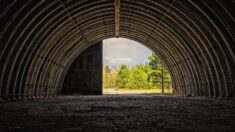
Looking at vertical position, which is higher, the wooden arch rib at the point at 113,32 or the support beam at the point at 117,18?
the support beam at the point at 117,18

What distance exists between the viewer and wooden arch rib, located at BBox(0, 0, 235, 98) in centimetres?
1251

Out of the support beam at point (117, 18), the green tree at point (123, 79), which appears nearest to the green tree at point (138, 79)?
the green tree at point (123, 79)

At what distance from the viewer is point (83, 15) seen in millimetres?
17812

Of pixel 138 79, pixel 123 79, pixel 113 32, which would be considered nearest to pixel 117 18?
pixel 113 32

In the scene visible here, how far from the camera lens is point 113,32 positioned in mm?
24406

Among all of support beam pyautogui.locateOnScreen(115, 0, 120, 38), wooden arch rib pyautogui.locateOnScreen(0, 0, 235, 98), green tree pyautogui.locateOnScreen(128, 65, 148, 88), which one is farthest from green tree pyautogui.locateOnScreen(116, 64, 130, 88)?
wooden arch rib pyautogui.locateOnScreen(0, 0, 235, 98)

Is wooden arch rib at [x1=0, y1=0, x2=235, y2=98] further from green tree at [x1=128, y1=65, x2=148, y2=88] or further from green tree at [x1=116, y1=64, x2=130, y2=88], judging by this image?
green tree at [x1=116, y1=64, x2=130, y2=88]

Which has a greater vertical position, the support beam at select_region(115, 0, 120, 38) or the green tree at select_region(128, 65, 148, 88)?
the support beam at select_region(115, 0, 120, 38)

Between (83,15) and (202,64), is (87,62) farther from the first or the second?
(202,64)

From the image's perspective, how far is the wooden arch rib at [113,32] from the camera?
41.0ft

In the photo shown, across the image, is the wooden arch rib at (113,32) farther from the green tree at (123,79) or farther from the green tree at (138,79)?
the green tree at (123,79)

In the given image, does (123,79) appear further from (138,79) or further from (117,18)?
(117,18)

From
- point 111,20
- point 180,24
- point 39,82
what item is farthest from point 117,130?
point 111,20

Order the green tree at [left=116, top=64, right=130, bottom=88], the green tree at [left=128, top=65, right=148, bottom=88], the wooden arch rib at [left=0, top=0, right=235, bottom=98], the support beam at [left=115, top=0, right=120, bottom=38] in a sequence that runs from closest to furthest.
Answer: the wooden arch rib at [left=0, top=0, right=235, bottom=98] < the support beam at [left=115, top=0, right=120, bottom=38] < the green tree at [left=128, top=65, right=148, bottom=88] < the green tree at [left=116, top=64, right=130, bottom=88]
